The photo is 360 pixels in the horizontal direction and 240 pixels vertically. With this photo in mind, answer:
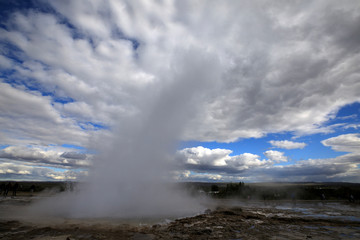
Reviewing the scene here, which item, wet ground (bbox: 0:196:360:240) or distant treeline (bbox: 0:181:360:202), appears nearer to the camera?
wet ground (bbox: 0:196:360:240)

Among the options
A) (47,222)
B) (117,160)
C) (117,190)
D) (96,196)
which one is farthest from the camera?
(117,160)

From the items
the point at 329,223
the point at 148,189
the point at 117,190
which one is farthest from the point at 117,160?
the point at 329,223

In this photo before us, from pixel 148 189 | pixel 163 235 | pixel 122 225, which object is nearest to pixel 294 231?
pixel 163 235

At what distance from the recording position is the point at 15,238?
24.9 ft

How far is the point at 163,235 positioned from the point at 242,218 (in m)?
6.59

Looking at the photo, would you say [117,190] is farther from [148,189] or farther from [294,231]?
[294,231]

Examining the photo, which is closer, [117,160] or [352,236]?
[352,236]

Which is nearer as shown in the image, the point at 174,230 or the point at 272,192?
the point at 174,230

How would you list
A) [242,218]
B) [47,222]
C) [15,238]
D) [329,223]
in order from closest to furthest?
[15,238] → [47,222] → [329,223] → [242,218]

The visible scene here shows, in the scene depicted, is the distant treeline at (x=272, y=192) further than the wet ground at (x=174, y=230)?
Yes

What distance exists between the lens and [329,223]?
11.5 m

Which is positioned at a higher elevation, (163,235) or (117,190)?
(117,190)

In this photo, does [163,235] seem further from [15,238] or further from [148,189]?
[148,189]


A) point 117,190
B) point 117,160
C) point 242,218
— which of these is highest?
point 117,160
